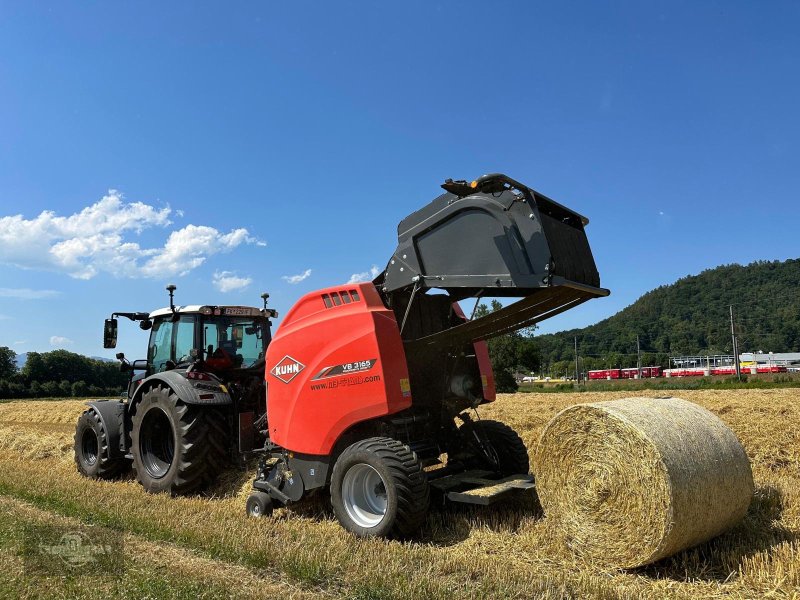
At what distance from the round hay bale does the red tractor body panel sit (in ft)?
4.71

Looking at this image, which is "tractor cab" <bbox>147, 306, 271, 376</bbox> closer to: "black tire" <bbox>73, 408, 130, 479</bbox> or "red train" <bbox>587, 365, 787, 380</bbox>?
"black tire" <bbox>73, 408, 130, 479</bbox>

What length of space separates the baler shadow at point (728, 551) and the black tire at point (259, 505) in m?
3.48

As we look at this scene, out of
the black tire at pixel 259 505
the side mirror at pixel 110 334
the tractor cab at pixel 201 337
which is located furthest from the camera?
the side mirror at pixel 110 334

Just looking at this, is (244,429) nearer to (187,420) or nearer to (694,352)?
(187,420)

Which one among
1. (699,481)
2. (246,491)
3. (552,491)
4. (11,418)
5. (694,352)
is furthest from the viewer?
(694,352)

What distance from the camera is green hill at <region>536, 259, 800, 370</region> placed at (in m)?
102

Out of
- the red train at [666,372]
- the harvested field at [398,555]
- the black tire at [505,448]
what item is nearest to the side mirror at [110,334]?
the harvested field at [398,555]

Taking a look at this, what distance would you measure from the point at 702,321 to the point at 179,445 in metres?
118

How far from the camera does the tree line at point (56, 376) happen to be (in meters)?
55.8

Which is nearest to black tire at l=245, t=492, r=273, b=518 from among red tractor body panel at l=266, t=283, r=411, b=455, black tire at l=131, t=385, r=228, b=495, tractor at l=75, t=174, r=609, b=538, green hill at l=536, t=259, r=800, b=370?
tractor at l=75, t=174, r=609, b=538

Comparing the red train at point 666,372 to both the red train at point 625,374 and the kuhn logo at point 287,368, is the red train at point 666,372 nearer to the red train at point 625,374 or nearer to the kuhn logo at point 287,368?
the red train at point 625,374

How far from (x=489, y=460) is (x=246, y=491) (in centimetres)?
277

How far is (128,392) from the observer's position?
8906 mm

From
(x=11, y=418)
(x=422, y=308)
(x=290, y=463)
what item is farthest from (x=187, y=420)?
(x=11, y=418)
